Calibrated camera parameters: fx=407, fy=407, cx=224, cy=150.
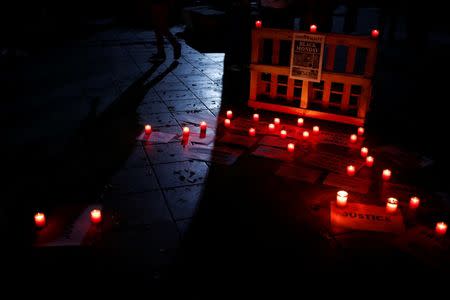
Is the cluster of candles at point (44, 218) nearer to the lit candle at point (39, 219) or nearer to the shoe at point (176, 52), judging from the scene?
the lit candle at point (39, 219)

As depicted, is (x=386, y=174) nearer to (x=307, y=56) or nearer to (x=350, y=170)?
(x=350, y=170)

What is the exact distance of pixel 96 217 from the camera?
3963mm

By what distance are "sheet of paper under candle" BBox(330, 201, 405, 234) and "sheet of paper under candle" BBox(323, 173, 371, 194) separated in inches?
12.7

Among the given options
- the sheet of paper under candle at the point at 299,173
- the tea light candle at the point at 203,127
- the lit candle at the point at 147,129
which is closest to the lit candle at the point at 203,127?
the tea light candle at the point at 203,127

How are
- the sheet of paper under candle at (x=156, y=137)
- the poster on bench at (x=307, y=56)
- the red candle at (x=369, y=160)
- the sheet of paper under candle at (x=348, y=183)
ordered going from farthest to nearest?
the poster on bench at (x=307, y=56), the sheet of paper under candle at (x=156, y=137), the red candle at (x=369, y=160), the sheet of paper under candle at (x=348, y=183)

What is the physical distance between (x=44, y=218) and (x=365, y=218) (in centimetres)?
317

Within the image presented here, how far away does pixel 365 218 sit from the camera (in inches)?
161

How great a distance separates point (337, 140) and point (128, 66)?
6040 millimetres

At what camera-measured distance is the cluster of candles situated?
153 inches

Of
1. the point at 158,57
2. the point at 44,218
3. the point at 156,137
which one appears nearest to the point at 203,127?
the point at 156,137

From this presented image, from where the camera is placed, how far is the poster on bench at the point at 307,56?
6.15m

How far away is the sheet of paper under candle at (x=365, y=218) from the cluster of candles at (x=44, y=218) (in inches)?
90.0

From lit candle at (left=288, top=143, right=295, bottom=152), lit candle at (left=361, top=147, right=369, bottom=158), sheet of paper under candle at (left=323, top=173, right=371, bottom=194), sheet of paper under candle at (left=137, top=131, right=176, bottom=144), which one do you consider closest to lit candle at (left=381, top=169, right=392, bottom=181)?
sheet of paper under candle at (left=323, top=173, right=371, bottom=194)

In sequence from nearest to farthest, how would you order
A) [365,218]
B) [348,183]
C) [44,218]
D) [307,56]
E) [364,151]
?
[44,218] → [365,218] → [348,183] → [364,151] → [307,56]
